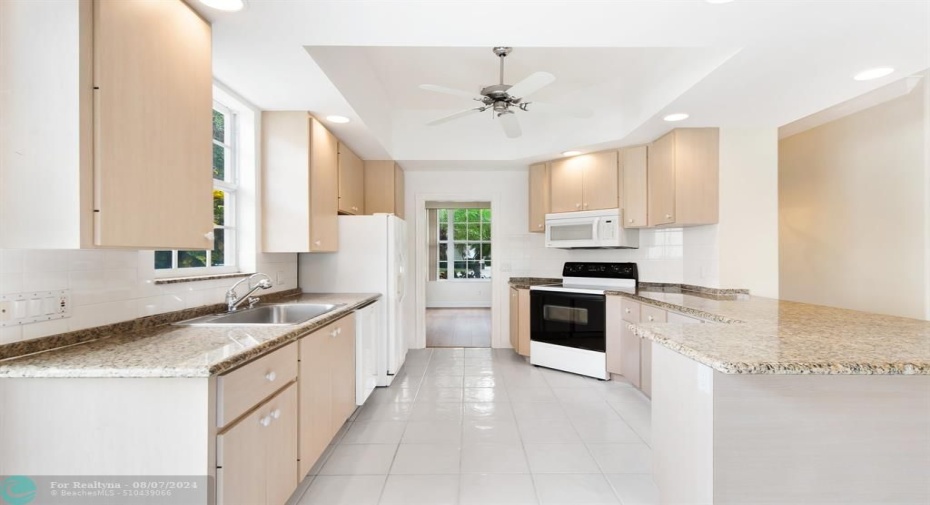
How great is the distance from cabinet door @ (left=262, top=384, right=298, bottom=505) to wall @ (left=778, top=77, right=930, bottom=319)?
4.19 metres

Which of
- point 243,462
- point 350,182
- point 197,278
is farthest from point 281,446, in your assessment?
point 350,182

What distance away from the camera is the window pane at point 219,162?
246 cm

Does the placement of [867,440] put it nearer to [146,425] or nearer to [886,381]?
[886,381]

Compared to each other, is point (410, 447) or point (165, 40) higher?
point (165, 40)

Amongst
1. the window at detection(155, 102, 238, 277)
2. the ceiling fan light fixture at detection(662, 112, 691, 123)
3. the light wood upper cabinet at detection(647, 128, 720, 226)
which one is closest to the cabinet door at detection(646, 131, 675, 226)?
the light wood upper cabinet at detection(647, 128, 720, 226)

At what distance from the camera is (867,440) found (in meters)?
1.29

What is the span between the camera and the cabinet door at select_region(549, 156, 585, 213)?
392cm

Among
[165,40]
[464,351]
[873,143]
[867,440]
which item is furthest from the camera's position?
[464,351]

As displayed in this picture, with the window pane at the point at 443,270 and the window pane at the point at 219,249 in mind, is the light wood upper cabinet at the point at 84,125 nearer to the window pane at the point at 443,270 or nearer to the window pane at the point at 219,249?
the window pane at the point at 219,249

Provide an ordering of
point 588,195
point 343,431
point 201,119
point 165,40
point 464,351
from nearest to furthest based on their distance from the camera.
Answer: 1. point 165,40
2. point 201,119
3. point 343,431
4. point 588,195
5. point 464,351

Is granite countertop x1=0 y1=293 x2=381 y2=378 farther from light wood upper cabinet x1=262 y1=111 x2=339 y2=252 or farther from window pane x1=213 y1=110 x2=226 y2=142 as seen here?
window pane x1=213 y1=110 x2=226 y2=142

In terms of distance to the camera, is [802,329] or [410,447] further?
[410,447]

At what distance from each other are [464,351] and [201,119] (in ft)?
11.7

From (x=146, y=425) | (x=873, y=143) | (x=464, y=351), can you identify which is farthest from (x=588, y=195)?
(x=146, y=425)
